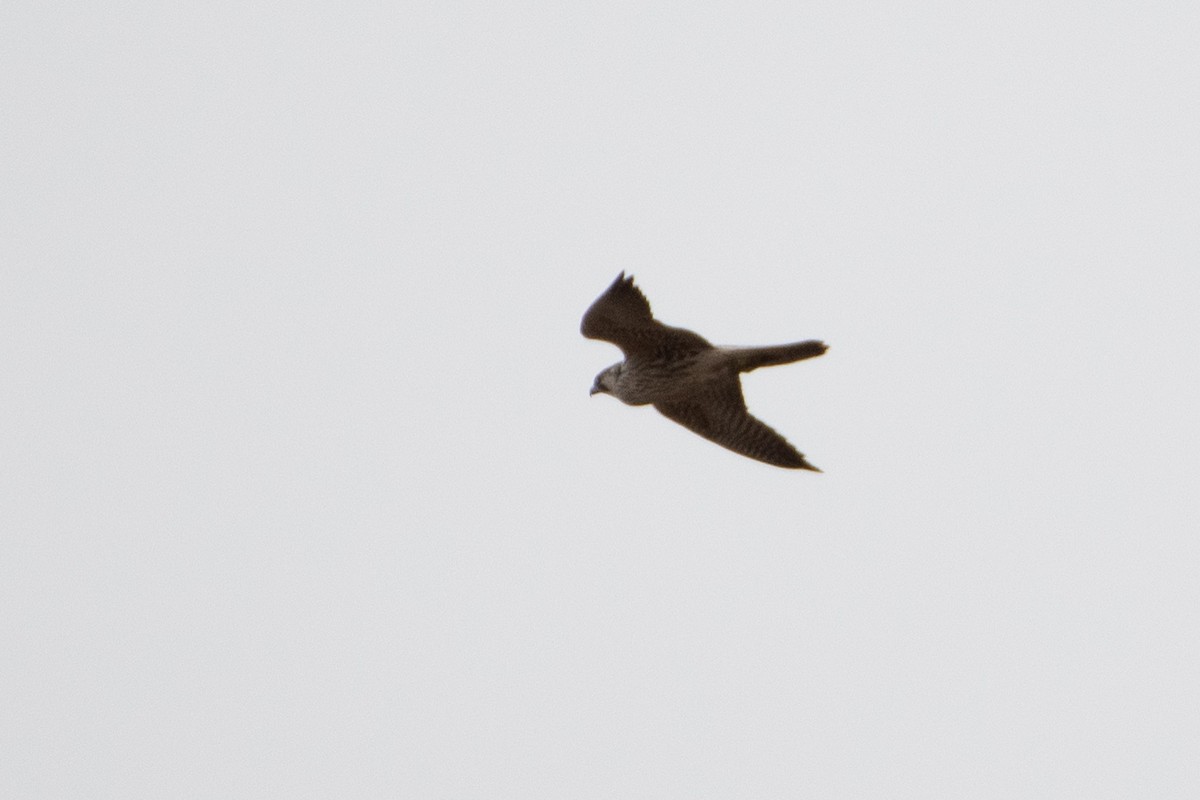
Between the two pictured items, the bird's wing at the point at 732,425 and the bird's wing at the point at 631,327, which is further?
the bird's wing at the point at 732,425

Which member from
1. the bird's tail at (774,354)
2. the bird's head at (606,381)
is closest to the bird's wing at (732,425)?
the bird's head at (606,381)

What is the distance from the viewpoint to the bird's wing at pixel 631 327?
442 inches

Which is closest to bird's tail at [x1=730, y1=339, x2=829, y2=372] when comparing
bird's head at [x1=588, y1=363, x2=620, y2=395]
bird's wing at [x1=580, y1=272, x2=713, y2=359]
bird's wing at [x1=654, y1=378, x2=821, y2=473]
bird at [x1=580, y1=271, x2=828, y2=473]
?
bird at [x1=580, y1=271, x2=828, y2=473]

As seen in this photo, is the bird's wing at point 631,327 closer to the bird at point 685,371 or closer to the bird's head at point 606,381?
the bird at point 685,371

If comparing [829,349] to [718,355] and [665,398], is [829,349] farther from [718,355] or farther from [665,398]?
[665,398]

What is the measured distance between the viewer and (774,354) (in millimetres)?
11258

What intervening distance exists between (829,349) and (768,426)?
2.03 metres

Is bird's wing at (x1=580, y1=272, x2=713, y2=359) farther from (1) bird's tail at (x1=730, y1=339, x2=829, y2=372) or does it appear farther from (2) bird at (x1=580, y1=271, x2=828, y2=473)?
(1) bird's tail at (x1=730, y1=339, x2=829, y2=372)

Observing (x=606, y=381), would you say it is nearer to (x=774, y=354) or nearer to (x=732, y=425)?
(x=732, y=425)

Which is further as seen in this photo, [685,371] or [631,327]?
[685,371]

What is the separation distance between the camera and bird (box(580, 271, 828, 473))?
37.1ft

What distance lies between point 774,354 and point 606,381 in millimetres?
2010

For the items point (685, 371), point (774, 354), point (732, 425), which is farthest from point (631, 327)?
point (732, 425)

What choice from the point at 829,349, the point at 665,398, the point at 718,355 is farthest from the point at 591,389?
the point at 829,349
